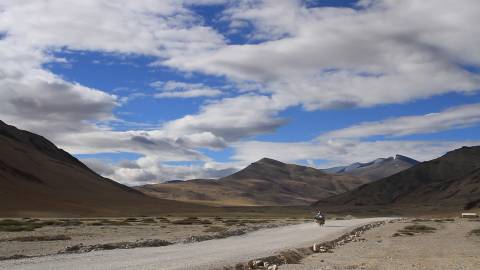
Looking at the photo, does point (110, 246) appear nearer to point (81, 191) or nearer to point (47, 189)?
point (47, 189)

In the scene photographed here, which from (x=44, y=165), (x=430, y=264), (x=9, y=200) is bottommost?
(x=430, y=264)

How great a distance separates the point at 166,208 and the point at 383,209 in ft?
187

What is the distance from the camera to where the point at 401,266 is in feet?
71.2

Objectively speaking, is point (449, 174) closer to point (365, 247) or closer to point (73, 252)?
point (365, 247)

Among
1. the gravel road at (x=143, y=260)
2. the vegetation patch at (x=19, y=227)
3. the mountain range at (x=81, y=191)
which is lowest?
the gravel road at (x=143, y=260)

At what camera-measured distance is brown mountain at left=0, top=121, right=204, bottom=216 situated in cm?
11256

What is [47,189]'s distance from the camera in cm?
13562

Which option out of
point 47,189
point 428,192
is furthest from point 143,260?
point 428,192

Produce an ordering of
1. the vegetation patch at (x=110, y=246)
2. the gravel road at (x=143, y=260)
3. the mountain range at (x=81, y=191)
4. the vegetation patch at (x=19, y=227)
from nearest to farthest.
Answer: the gravel road at (x=143, y=260) < the vegetation patch at (x=110, y=246) < the vegetation patch at (x=19, y=227) < the mountain range at (x=81, y=191)

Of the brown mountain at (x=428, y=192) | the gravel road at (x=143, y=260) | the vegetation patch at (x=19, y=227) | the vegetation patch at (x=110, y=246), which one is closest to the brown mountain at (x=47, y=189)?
the vegetation patch at (x=19, y=227)

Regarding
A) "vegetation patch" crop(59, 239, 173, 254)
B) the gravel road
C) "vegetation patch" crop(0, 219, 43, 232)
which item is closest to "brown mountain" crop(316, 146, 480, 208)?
"vegetation patch" crop(0, 219, 43, 232)

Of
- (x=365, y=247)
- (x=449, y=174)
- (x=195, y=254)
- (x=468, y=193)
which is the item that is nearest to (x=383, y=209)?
(x=468, y=193)

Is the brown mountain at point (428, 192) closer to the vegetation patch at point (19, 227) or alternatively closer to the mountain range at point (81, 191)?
the mountain range at point (81, 191)

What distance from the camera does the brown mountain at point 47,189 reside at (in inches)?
4432
